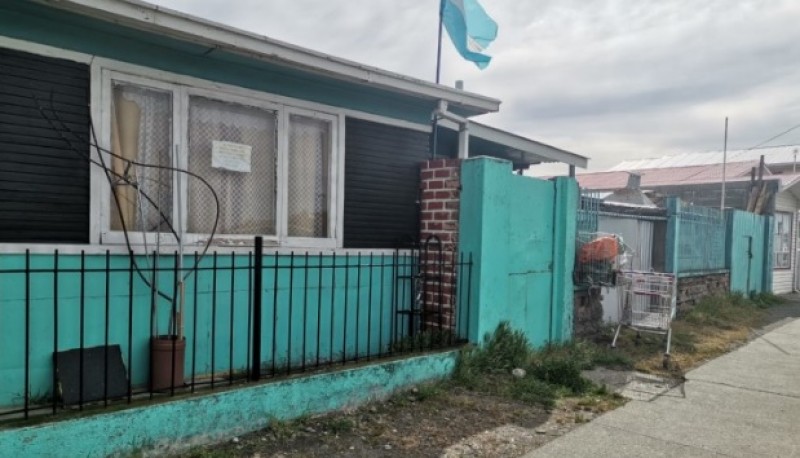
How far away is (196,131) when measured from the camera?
4.29m

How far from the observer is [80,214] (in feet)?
12.1

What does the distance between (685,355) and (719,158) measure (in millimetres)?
21082

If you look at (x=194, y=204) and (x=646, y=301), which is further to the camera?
(x=646, y=301)

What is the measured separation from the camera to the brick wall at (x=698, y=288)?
33.2 feet

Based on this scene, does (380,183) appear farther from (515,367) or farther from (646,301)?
(646,301)

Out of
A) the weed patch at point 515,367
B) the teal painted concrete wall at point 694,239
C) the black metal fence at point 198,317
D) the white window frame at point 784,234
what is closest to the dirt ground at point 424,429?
the weed patch at point 515,367

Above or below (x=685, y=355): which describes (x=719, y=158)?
above

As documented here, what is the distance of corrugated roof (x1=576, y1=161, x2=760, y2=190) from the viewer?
57.1 feet

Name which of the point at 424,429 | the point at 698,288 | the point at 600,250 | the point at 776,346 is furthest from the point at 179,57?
the point at 698,288

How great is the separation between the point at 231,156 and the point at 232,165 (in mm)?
73

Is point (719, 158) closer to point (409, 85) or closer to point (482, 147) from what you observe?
point (482, 147)

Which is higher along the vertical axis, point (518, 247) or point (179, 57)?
point (179, 57)

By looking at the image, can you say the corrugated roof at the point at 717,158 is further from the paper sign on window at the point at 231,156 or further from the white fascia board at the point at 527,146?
the paper sign on window at the point at 231,156

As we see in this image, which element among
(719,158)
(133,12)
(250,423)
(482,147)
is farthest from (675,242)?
(719,158)
